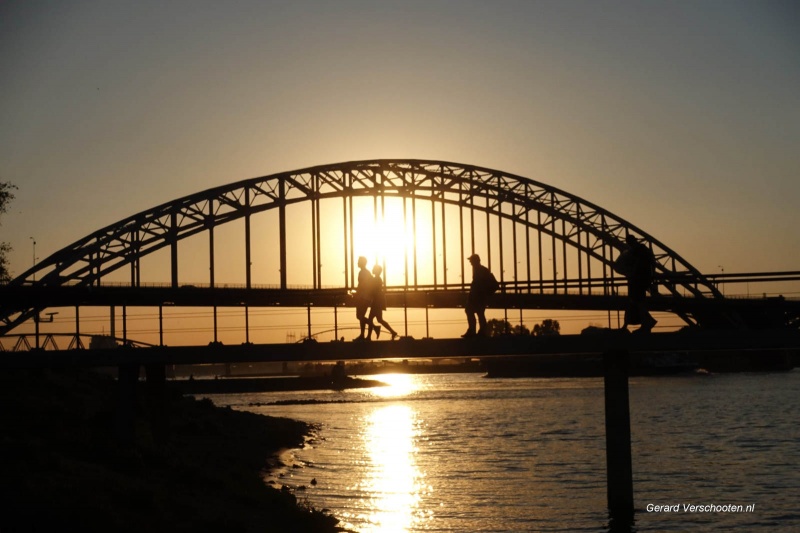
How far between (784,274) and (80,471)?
16.8m

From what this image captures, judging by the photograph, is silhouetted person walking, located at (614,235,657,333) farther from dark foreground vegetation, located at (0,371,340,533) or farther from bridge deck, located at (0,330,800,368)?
dark foreground vegetation, located at (0,371,340,533)

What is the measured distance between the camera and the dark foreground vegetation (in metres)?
18.7

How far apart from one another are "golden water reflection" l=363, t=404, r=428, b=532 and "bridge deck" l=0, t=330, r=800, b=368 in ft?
16.9

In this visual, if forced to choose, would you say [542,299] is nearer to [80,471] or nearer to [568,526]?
[568,526]

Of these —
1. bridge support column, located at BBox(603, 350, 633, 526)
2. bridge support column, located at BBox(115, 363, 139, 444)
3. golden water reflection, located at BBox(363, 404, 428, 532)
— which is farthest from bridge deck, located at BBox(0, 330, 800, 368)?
golden water reflection, located at BBox(363, 404, 428, 532)

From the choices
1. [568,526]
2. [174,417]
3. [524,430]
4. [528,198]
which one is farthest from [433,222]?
[568,526]

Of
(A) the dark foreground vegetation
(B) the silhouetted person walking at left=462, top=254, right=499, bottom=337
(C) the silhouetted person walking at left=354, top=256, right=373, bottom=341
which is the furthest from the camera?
(C) the silhouetted person walking at left=354, top=256, right=373, bottom=341

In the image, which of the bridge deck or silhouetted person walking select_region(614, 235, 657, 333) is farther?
the bridge deck

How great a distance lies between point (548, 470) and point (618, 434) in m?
17.3

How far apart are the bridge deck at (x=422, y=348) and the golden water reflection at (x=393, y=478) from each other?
16.9ft

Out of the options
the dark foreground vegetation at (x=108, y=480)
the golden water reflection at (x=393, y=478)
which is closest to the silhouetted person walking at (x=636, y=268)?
the dark foreground vegetation at (x=108, y=480)

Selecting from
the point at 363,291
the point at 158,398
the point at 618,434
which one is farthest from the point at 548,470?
the point at 363,291

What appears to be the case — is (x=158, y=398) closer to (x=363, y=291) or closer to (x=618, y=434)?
(x=363, y=291)

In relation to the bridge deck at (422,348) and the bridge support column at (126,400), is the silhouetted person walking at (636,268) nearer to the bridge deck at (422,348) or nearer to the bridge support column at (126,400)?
the bridge deck at (422,348)
